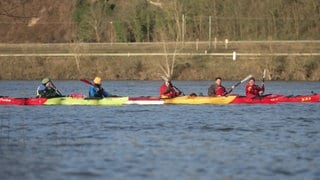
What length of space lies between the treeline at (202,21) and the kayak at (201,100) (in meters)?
38.9

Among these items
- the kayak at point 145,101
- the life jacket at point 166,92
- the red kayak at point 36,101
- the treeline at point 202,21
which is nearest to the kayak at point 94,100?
the kayak at point 145,101

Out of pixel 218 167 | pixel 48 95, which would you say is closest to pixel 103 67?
pixel 48 95

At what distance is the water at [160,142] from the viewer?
19.6m

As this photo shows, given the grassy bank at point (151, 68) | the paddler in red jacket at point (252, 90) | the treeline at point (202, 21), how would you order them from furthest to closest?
the treeline at point (202, 21) → the grassy bank at point (151, 68) → the paddler in red jacket at point (252, 90)

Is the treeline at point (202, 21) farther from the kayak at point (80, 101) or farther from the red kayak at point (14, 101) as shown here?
the red kayak at point (14, 101)

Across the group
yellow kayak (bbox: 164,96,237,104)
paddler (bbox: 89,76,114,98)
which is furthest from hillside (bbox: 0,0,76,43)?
yellow kayak (bbox: 164,96,237,104)

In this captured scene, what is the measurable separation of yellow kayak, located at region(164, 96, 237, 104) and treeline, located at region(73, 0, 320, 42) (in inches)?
1530

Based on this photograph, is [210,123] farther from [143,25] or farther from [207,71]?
[143,25]

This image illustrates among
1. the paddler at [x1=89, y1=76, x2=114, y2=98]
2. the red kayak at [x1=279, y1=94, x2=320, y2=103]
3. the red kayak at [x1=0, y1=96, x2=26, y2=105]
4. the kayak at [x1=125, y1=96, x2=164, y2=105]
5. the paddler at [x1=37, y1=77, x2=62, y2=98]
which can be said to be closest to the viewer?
the red kayak at [x1=279, y1=94, x2=320, y2=103]

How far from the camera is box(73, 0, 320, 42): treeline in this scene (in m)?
79.1

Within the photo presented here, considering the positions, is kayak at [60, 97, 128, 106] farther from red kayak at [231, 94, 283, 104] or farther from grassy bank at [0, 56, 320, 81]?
grassy bank at [0, 56, 320, 81]

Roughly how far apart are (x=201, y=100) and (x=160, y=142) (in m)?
14.0

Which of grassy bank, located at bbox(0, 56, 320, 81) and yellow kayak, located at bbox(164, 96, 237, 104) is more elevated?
grassy bank, located at bbox(0, 56, 320, 81)

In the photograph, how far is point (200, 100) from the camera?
127 feet
